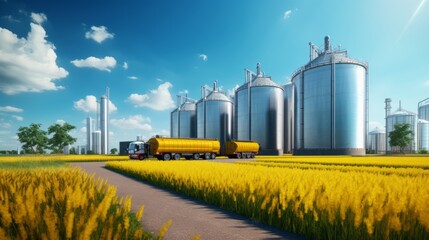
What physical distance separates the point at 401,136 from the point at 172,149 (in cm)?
6962

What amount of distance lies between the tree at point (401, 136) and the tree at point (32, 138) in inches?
3966

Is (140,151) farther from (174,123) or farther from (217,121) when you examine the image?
(174,123)

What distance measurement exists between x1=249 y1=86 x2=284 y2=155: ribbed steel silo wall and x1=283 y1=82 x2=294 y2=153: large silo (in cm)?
701

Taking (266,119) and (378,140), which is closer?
(266,119)

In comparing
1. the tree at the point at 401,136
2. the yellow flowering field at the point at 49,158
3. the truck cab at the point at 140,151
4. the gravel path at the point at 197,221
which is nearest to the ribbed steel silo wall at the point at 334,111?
the tree at the point at 401,136

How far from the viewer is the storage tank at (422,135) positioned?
277 ft

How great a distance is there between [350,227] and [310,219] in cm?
98

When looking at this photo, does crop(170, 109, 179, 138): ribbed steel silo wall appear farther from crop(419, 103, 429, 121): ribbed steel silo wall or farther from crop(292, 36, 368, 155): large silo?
crop(419, 103, 429, 121): ribbed steel silo wall

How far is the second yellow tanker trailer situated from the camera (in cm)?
3609

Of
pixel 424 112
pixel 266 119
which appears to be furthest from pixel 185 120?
pixel 424 112

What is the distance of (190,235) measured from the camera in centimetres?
553

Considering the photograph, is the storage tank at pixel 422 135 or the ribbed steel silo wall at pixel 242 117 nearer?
the ribbed steel silo wall at pixel 242 117

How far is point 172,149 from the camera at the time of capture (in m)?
36.8

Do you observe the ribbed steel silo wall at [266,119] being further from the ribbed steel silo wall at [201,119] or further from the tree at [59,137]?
the tree at [59,137]
